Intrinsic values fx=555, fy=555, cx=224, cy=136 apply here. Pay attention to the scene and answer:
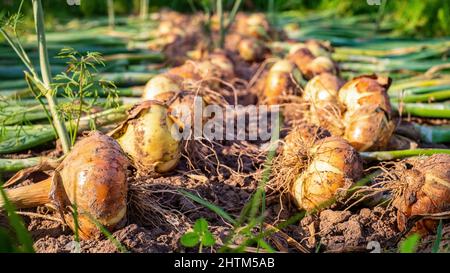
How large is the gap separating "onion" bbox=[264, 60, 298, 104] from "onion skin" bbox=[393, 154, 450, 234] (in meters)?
1.29

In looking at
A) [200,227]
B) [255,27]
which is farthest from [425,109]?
[255,27]

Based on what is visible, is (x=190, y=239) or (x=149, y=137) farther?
(x=149, y=137)

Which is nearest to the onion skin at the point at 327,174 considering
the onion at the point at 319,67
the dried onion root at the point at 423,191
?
the dried onion root at the point at 423,191

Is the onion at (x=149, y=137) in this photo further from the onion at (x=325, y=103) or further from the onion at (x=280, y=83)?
the onion at (x=280, y=83)

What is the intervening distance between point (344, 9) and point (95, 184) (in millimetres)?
5934

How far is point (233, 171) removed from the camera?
95.3 inches

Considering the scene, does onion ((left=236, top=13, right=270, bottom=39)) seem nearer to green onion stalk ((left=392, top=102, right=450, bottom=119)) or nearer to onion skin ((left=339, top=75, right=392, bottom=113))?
green onion stalk ((left=392, top=102, right=450, bottom=119))

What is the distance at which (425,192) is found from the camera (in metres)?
1.93

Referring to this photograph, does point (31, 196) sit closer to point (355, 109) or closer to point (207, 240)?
point (207, 240)

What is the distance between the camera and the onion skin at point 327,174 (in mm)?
2078

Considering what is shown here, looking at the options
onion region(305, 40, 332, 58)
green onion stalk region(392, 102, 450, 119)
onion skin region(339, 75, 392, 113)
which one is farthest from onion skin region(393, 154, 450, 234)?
onion region(305, 40, 332, 58)

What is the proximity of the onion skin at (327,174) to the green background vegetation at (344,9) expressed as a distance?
2.76 meters
